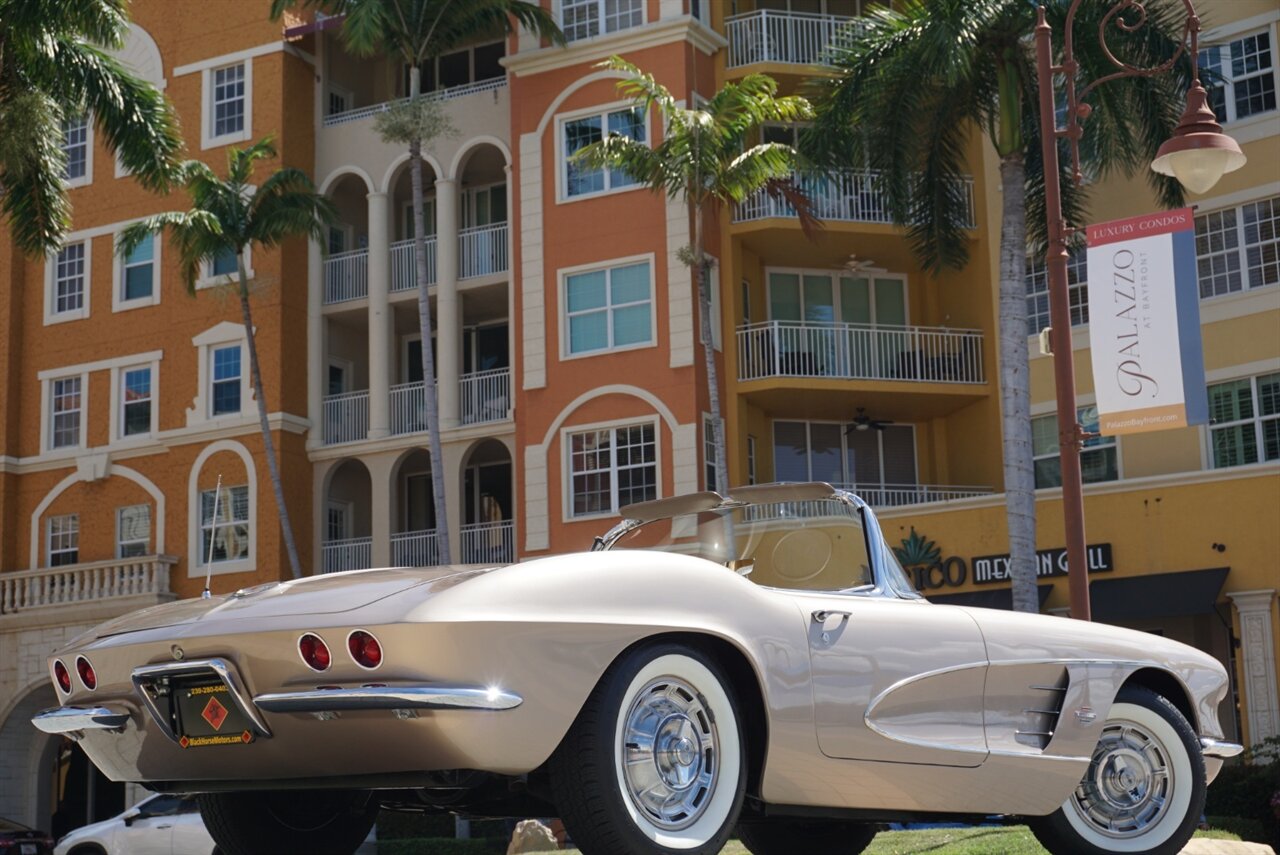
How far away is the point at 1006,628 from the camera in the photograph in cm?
732

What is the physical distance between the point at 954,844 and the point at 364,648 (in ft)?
18.8

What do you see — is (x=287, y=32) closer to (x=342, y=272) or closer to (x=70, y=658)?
(x=342, y=272)

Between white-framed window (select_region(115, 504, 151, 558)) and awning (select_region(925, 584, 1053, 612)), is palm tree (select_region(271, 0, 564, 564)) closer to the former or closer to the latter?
awning (select_region(925, 584, 1053, 612))

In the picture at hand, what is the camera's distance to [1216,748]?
7918 mm

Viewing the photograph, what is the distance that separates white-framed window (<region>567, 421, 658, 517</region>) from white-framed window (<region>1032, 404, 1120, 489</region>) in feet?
23.3

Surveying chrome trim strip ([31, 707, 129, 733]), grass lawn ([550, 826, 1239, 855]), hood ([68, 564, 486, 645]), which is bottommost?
grass lawn ([550, 826, 1239, 855])

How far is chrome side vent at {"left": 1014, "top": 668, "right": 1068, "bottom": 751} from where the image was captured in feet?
23.7

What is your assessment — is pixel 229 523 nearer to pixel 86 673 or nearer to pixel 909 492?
pixel 909 492

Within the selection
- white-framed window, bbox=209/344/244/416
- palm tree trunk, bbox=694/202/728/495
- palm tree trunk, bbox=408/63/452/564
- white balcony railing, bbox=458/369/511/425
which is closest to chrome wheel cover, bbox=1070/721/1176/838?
palm tree trunk, bbox=694/202/728/495

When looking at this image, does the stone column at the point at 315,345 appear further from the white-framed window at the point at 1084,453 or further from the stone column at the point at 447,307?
the white-framed window at the point at 1084,453

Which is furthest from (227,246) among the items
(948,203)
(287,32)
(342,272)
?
(948,203)

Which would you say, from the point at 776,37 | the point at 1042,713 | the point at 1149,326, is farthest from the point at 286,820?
the point at 776,37

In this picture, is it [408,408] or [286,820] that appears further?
[408,408]

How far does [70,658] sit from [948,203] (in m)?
23.7
